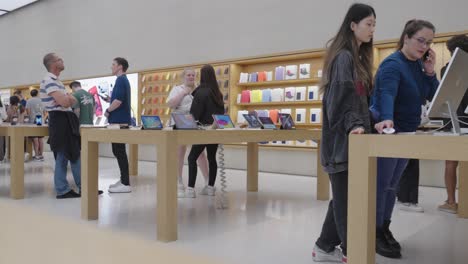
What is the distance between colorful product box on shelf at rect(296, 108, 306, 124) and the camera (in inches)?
253

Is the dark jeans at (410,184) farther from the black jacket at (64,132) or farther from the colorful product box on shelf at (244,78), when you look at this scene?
the colorful product box on shelf at (244,78)

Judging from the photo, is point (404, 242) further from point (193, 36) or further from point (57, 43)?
point (57, 43)

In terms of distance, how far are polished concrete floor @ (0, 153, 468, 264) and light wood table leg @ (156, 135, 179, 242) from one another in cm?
9

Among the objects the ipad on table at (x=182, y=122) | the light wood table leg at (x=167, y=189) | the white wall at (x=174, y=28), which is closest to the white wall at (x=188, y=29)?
the white wall at (x=174, y=28)

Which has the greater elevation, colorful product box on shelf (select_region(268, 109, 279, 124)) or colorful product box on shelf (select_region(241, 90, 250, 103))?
colorful product box on shelf (select_region(241, 90, 250, 103))

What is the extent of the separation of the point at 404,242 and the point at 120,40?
7.64 m

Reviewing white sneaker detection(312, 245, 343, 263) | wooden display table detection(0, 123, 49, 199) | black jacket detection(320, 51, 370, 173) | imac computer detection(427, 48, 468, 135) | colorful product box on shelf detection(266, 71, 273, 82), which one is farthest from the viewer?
colorful product box on shelf detection(266, 71, 273, 82)

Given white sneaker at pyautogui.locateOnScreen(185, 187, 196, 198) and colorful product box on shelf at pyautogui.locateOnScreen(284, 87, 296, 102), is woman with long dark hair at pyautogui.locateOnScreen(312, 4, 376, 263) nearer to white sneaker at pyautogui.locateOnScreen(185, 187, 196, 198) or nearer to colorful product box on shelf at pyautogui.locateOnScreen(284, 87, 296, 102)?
white sneaker at pyautogui.locateOnScreen(185, 187, 196, 198)

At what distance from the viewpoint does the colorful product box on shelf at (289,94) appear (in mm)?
6422

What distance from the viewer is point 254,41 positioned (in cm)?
660

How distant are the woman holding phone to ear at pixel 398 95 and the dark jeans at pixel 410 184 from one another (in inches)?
56.0

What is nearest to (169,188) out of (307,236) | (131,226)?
(131,226)

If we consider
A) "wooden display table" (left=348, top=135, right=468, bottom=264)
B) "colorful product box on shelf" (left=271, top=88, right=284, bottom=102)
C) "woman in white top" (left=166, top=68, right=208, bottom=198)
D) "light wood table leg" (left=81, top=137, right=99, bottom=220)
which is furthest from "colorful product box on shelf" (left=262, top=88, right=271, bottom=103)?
"wooden display table" (left=348, top=135, right=468, bottom=264)

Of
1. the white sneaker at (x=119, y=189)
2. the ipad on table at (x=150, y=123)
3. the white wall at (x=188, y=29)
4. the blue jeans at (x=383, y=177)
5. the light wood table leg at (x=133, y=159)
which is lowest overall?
the white sneaker at (x=119, y=189)
